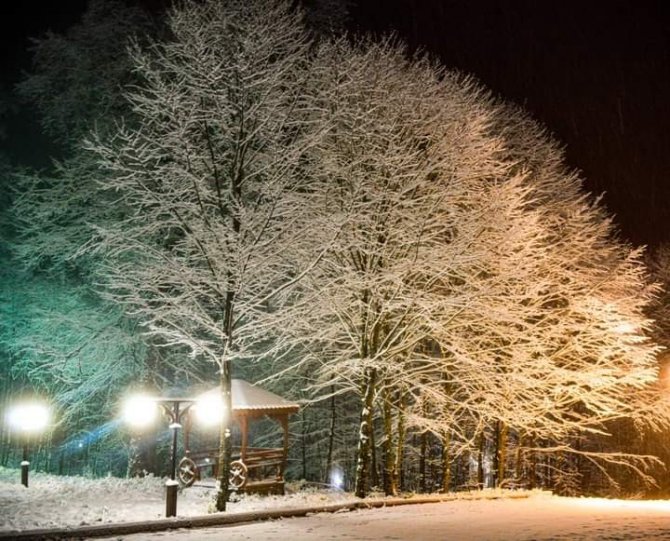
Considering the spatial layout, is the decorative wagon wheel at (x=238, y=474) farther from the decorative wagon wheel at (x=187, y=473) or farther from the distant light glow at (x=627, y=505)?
the distant light glow at (x=627, y=505)

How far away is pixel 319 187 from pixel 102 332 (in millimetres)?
8539

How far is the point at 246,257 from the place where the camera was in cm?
1278

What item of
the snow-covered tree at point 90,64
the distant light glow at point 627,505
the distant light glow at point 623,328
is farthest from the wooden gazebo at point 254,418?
the distant light glow at point 623,328

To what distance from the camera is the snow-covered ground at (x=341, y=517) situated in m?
9.91

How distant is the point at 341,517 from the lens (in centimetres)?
1232

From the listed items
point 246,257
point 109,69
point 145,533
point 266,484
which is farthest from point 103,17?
point 145,533

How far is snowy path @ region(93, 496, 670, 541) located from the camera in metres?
9.67

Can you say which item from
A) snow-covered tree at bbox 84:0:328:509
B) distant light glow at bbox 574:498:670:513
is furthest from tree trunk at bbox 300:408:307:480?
snow-covered tree at bbox 84:0:328:509

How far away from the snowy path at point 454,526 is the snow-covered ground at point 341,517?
14 mm

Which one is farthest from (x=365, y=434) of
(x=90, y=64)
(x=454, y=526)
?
(x=90, y=64)

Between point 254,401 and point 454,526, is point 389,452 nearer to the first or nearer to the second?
point 254,401

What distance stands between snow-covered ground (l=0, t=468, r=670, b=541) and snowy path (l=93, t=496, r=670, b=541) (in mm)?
14

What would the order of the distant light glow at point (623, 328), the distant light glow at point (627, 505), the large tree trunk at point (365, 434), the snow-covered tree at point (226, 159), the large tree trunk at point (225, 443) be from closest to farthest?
the large tree trunk at point (225, 443) → the snow-covered tree at point (226, 159) → the distant light glow at point (627, 505) → the large tree trunk at point (365, 434) → the distant light glow at point (623, 328)

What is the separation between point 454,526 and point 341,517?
7.30 ft
